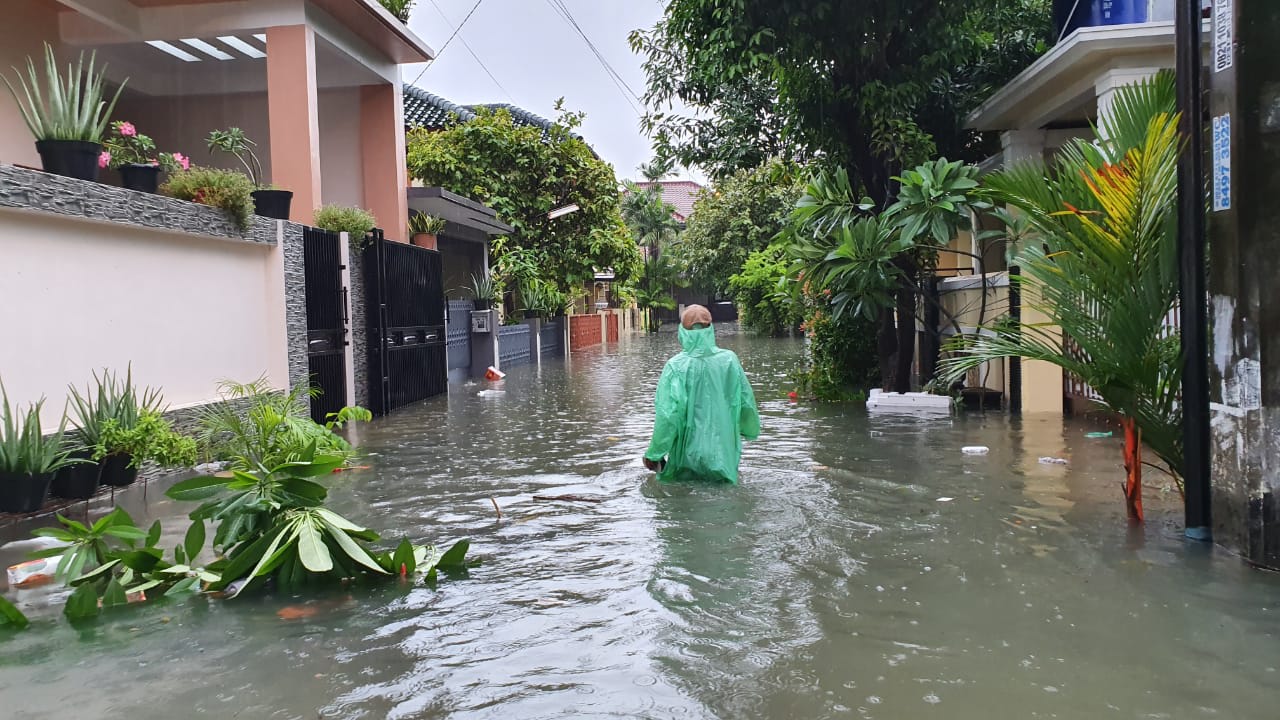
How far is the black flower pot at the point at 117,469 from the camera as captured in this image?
694 centimetres

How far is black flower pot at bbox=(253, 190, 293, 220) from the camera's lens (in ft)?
34.0

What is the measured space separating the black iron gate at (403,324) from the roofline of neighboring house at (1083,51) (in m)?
7.83

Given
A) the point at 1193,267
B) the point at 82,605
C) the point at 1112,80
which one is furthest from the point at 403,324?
the point at 1193,267

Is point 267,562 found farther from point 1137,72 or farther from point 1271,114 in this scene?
point 1137,72

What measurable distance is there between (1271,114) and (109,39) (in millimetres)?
12265

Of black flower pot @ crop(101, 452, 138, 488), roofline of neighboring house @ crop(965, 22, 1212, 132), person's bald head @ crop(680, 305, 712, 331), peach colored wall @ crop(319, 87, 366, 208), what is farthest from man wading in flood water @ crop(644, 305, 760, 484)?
peach colored wall @ crop(319, 87, 366, 208)

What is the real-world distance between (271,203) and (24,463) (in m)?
4.78

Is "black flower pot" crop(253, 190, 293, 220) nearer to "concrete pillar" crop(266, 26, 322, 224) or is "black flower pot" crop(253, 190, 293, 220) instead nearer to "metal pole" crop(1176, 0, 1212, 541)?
"concrete pillar" crop(266, 26, 322, 224)

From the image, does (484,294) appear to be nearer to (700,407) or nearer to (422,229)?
(422,229)

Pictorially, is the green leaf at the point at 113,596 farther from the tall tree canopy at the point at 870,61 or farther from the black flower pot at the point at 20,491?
the tall tree canopy at the point at 870,61

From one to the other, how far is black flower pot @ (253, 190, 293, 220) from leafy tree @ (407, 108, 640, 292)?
11.0m

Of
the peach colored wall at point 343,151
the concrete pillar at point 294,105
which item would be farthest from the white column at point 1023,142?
the peach colored wall at point 343,151

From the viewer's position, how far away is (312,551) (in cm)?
469

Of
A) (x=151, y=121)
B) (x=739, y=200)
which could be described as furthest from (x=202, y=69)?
(x=739, y=200)
